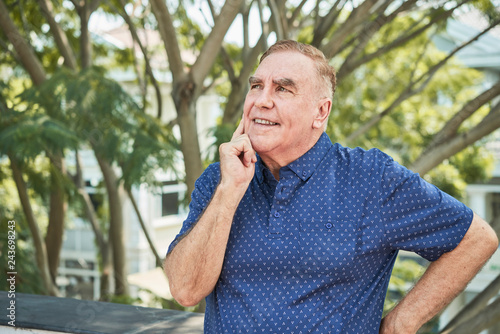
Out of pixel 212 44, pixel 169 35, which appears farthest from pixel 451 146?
pixel 169 35

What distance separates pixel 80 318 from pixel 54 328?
131 mm

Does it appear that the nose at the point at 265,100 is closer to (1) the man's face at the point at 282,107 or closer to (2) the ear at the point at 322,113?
(1) the man's face at the point at 282,107

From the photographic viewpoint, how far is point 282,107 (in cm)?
191

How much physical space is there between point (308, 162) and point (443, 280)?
1.78 ft

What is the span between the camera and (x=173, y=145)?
4473mm

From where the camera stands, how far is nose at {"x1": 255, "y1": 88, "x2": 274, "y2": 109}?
1.90 m

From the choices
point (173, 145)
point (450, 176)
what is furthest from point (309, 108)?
point (450, 176)

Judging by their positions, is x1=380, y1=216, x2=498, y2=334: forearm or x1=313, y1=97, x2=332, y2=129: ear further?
x1=313, y1=97, x2=332, y2=129: ear

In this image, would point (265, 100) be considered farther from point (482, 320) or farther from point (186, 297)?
point (482, 320)

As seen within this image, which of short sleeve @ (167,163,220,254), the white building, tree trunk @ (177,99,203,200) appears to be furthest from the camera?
the white building

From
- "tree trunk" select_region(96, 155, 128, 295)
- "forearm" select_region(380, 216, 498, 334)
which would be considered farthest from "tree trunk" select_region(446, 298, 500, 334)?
"tree trunk" select_region(96, 155, 128, 295)

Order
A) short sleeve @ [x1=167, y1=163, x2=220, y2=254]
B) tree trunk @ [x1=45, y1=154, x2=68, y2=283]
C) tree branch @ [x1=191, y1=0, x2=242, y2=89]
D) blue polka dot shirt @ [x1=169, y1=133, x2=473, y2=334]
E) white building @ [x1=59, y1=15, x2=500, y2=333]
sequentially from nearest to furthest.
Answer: blue polka dot shirt @ [x1=169, y1=133, x2=473, y2=334]
short sleeve @ [x1=167, y1=163, x2=220, y2=254]
tree branch @ [x1=191, y1=0, x2=242, y2=89]
tree trunk @ [x1=45, y1=154, x2=68, y2=283]
white building @ [x1=59, y1=15, x2=500, y2=333]

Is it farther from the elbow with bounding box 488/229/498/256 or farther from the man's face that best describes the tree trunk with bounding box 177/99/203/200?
the elbow with bounding box 488/229/498/256

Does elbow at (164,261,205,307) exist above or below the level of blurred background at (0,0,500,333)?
below
